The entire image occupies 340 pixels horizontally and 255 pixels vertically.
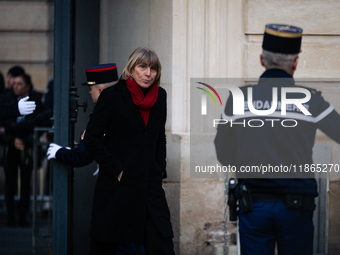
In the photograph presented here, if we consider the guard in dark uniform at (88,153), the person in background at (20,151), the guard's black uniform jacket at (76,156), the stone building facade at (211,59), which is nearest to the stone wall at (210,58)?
the stone building facade at (211,59)

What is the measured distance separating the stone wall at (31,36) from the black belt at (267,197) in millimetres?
8104

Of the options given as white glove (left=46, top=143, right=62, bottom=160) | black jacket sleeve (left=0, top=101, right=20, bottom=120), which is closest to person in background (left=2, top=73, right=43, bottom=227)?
black jacket sleeve (left=0, top=101, right=20, bottom=120)

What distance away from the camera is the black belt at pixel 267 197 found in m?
2.85

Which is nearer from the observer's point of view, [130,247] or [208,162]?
[130,247]

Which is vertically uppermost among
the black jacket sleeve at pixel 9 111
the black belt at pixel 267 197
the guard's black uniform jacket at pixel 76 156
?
the black jacket sleeve at pixel 9 111

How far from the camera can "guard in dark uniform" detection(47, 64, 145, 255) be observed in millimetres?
3842

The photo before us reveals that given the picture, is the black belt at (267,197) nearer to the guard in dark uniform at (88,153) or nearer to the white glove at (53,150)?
the guard in dark uniform at (88,153)

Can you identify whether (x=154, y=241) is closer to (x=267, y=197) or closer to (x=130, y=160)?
(x=130, y=160)

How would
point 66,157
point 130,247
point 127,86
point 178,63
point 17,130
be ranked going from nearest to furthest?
1. point 127,86
2. point 66,157
3. point 130,247
4. point 178,63
5. point 17,130

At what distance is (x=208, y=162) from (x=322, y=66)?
137 cm

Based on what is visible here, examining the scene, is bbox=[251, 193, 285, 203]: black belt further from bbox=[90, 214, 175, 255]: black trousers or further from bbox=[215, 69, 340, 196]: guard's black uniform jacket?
bbox=[90, 214, 175, 255]: black trousers

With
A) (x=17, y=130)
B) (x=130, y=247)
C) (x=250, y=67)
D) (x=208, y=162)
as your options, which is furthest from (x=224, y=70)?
(x=17, y=130)

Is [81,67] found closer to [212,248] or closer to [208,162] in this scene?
[208,162]

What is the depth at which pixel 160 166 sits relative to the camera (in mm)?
3662
